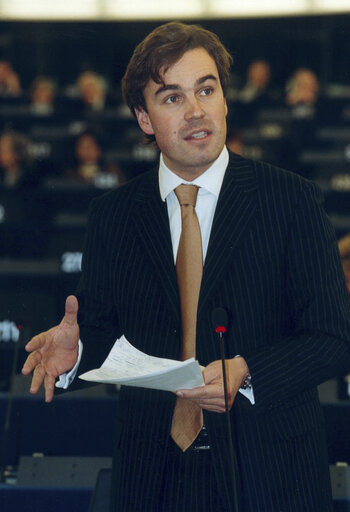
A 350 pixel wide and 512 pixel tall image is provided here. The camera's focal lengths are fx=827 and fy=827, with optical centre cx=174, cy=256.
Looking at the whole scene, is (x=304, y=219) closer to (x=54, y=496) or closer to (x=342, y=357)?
(x=342, y=357)

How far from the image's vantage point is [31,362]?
163cm

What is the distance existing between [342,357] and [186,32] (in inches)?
29.3

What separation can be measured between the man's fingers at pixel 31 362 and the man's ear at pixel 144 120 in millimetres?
569

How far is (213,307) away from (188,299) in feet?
0.24

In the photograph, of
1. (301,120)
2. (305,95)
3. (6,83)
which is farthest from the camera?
(6,83)

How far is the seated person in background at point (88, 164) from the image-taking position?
732 cm

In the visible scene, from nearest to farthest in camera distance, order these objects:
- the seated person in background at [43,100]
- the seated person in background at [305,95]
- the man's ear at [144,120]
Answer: the man's ear at [144,120], the seated person in background at [305,95], the seated person in background at [43,100]

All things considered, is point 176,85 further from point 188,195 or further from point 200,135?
point 188,195

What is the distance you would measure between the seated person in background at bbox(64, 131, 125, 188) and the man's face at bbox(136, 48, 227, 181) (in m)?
5.51

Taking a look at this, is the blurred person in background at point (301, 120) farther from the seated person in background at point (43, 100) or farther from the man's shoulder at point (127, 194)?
the man's shoulder at point (127, 194)

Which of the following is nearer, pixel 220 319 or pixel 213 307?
pixel 220 319

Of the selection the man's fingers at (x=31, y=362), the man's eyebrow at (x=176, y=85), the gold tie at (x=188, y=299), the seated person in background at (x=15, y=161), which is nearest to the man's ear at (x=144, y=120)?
the man's eyebrow at (x=176, y=85)

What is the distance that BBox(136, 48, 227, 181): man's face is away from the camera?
1.69 m

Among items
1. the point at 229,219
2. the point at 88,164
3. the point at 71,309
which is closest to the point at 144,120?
the point at 229,219
